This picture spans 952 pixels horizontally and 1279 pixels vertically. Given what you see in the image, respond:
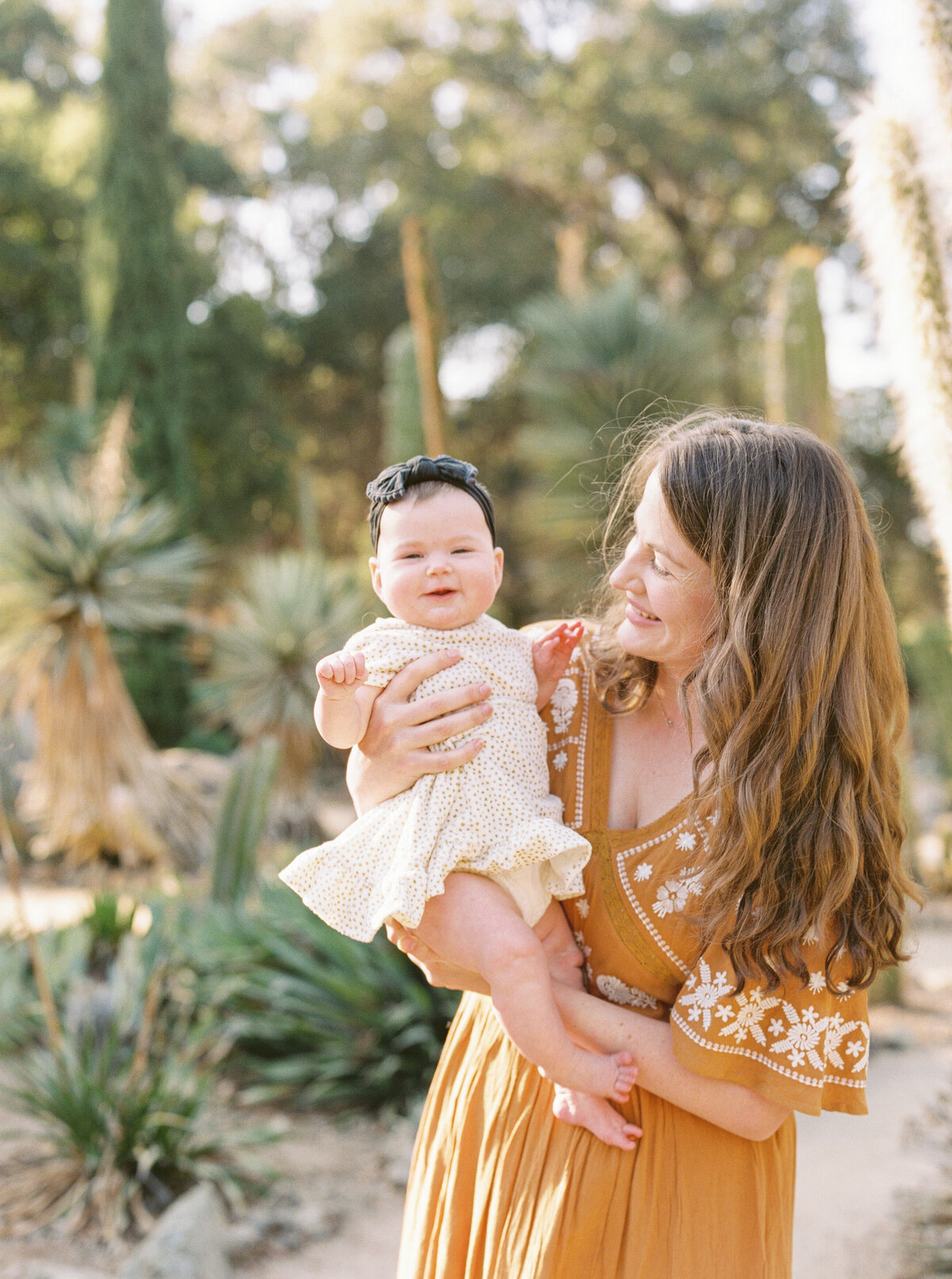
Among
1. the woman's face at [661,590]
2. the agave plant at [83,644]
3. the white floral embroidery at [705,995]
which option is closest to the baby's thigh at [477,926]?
the white floral embroidery at [705,995]

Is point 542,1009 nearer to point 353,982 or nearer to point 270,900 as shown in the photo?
point 353,982

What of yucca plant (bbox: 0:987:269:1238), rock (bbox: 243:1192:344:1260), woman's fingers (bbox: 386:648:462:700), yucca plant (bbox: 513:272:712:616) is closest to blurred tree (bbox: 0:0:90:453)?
yucca plant (bbox: 513:272:712:616)

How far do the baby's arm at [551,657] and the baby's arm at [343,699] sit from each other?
337mm

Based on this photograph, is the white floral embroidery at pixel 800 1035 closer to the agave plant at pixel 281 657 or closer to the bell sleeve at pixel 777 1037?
the bell sleeve at pixel 777 1037

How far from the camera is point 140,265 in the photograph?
14.2 metres

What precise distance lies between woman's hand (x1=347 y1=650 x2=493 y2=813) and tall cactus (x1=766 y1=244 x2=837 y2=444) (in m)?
5.69

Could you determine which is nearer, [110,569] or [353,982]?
[353,982]

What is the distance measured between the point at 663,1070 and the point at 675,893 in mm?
266

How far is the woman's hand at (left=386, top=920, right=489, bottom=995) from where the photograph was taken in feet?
5.69

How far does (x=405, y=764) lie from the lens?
5.84ft

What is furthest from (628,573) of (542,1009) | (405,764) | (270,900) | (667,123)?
(667,123)

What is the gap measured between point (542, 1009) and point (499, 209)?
20.3 meters

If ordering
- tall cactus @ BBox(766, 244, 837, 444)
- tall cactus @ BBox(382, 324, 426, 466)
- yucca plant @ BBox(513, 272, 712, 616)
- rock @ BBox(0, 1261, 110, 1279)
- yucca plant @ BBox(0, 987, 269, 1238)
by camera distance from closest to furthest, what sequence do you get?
rock @ BBox(0, 1261, 110, 1279) → yucca plant @ BBox(0, 987, 269, 1238) → tall cactus @ BBox(766, 244, 837, 444) → yucca plant @ BBox(513, 272, 712, 616) → tall cactus @ BBox(382, 324, 426, 466)

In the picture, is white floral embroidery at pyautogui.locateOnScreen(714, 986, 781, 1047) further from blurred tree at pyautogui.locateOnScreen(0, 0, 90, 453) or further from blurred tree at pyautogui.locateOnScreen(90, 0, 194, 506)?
blurred tree at pyautogui.locateOnScreen(0, 0, 90, 453)
